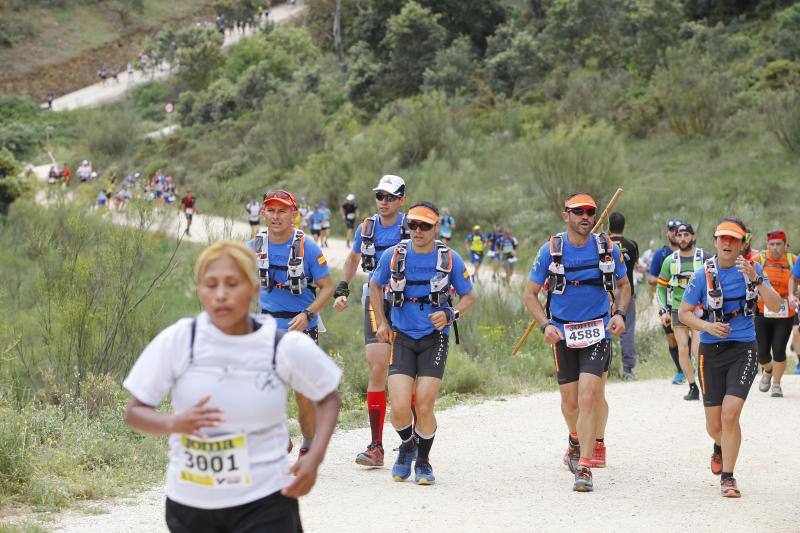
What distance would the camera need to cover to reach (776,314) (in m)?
13.4

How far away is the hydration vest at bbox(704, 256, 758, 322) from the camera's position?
8859 mm

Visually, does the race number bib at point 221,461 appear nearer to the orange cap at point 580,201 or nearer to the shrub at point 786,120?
the orange cap at point 580,201

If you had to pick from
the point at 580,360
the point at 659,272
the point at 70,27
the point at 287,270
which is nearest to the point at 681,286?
the point at 659,272

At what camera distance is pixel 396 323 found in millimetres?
9273

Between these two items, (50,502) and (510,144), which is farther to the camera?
(510,144)

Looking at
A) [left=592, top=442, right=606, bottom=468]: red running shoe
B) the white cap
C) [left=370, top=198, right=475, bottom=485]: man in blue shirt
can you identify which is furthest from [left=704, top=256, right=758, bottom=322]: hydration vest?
the white cap

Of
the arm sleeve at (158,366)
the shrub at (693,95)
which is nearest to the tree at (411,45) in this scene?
the shrub at (693,95)

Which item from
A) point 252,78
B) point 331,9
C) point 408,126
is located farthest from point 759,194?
point 331,9

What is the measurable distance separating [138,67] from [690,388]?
72.5 metres

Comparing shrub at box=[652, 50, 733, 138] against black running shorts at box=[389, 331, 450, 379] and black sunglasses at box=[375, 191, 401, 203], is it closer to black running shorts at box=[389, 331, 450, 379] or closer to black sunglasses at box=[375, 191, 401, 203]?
black sunglasses at box=[375, 191, 401, 203]

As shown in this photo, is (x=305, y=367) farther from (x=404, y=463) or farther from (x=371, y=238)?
(x=371, y=238)

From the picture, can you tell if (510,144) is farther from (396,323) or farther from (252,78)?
(396,323)

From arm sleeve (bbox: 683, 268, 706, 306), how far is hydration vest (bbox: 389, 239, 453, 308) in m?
1.80

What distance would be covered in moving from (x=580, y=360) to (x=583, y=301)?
0.46 meters
